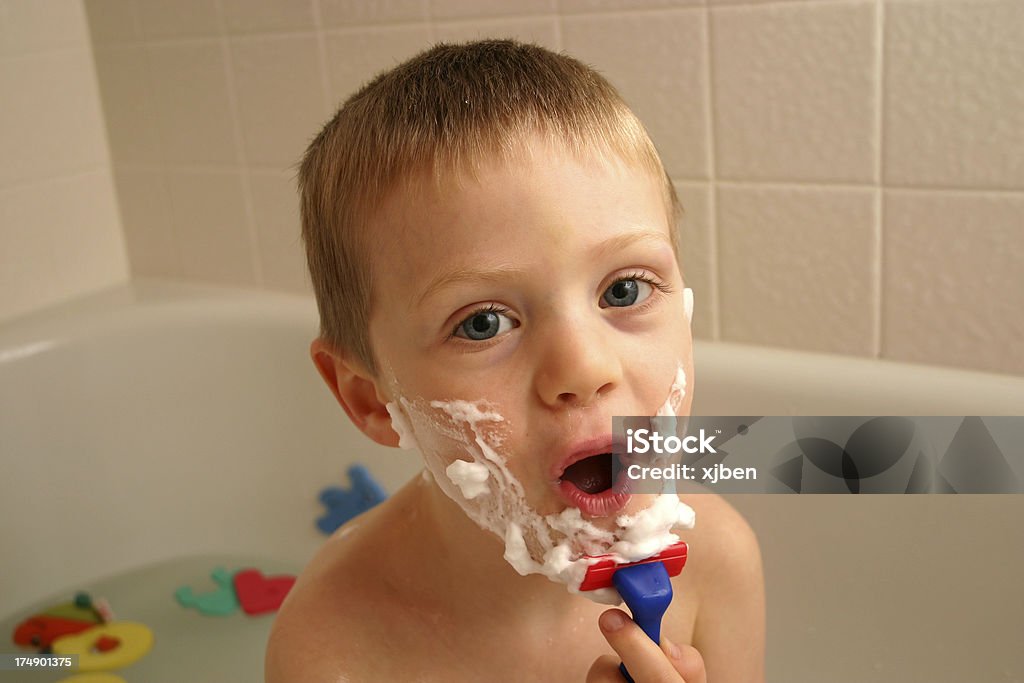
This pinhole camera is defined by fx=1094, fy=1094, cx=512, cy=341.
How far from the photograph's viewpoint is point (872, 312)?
114 cm

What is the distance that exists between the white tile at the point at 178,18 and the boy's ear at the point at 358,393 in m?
0.80

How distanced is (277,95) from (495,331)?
0.89 metres

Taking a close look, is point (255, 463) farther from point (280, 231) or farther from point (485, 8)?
point (485, 8)

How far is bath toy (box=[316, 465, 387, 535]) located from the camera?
143 centimetres

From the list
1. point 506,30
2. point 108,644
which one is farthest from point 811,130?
point 108,644

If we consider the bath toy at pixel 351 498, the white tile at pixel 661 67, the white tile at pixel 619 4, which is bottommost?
the bath toy at pixel 351 498

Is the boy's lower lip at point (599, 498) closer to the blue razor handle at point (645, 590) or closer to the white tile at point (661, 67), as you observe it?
the blue razor handle at point (645, 590)

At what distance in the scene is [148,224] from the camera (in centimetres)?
166

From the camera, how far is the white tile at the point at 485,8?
1229 mm

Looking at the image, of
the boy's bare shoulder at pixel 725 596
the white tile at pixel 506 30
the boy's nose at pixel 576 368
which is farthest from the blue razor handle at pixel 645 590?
the white tile at pixel 506 30

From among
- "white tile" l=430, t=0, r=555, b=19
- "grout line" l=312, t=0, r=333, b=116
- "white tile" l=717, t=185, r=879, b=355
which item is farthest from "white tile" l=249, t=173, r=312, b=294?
"white tile" l=717, t=185, r=879, b=355

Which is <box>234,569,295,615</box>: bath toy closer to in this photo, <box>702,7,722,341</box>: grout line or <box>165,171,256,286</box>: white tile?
<box>165,171,256,286</box>: white tile

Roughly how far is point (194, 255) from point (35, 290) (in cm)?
22

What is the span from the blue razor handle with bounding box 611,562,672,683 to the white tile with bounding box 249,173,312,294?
35.5 inches
